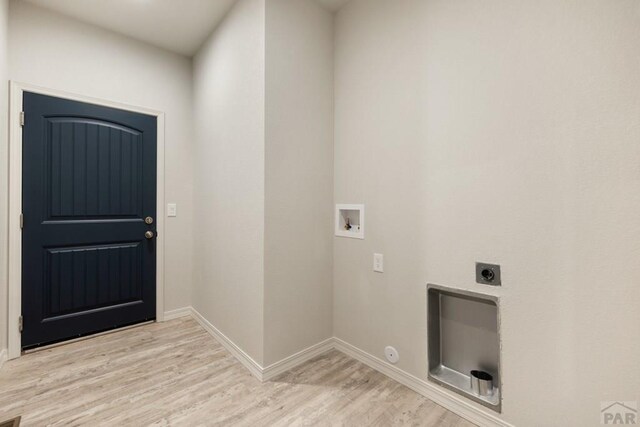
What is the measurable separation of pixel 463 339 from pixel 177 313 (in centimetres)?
264

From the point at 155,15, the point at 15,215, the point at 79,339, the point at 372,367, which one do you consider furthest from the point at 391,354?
the point at 155,15

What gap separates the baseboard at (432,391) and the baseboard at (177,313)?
1.80 m

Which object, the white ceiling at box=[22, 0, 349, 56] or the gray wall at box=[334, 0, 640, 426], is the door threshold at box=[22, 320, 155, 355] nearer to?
the gray wall at box=[334, 0, 640, 426]

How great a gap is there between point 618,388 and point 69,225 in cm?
353

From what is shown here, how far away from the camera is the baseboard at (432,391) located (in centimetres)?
143

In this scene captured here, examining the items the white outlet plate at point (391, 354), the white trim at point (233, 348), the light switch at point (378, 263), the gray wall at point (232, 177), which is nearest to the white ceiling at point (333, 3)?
the gray wall at point (232, 177)

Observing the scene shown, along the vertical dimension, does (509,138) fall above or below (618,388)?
above

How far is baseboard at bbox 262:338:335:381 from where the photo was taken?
1.83 meters

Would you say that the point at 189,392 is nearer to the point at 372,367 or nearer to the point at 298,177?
the point at 372,367

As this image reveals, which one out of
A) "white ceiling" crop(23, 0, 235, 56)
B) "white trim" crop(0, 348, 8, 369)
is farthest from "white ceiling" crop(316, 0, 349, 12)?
"white trim" crop(0, 348, 8, 369)

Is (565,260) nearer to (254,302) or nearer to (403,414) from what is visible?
(403,414)

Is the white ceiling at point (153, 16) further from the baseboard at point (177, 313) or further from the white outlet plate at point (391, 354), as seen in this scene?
the white outlet plate at point (391, 354)

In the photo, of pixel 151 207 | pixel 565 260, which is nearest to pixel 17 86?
pixel 151 207

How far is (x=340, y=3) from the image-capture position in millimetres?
2100
